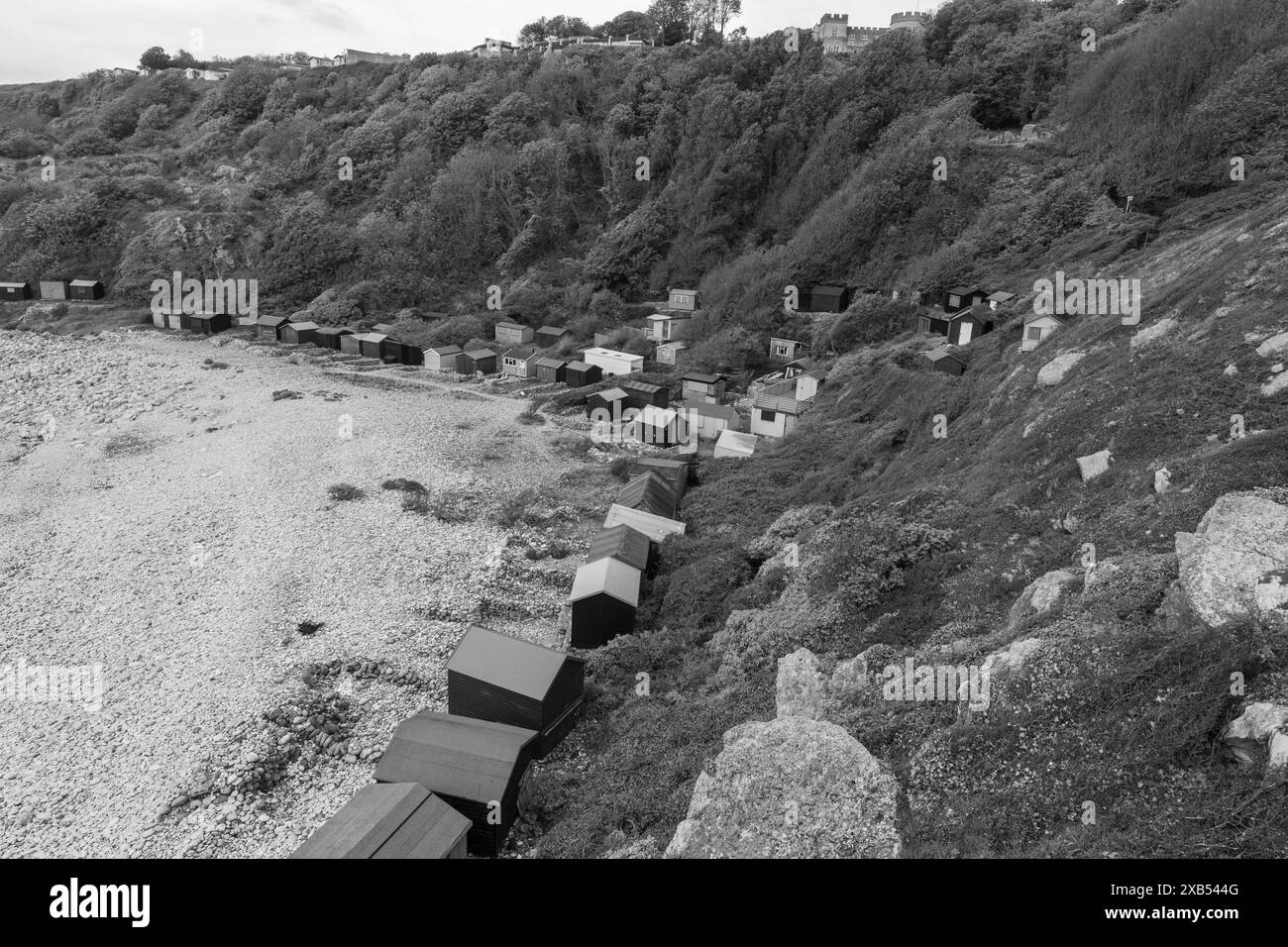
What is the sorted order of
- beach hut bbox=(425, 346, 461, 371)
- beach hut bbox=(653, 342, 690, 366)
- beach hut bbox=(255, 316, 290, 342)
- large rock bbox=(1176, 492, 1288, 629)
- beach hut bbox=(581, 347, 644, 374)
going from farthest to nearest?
beach hut bbox=(255, 316, 290, 342)
beach hut bbox=(425, 346, 461, 371)
beach hut bbox=(653, 342, 690, 366)
beach hut bbox=(581, 347, 644, 374)
large rock bbox=(1176, 492, 1288, 629)

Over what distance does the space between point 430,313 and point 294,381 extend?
17.1m

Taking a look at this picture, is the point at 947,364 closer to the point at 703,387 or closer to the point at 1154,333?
the point at 1154,333

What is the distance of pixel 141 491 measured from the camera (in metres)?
29.6

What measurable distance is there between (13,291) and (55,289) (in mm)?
3329

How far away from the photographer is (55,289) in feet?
212

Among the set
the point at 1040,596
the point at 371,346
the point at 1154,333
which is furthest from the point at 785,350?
the point at 1040,596

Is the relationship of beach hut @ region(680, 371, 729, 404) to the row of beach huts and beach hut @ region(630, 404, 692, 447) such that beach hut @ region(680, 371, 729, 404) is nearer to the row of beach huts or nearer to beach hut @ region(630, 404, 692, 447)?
beach hut @ region(630, 404, 692, 447)

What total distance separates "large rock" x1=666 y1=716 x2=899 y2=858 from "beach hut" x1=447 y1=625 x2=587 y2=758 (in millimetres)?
4757

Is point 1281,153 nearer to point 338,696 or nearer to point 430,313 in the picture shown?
point 338,696

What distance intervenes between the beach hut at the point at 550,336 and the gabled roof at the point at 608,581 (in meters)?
34.1

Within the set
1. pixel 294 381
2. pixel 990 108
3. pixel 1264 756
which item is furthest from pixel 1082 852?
pixel 990 108

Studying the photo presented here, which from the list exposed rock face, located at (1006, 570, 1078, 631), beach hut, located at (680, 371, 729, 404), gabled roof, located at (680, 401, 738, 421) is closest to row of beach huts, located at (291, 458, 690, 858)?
exposed rock face, located at (1006, 570, 1078, 631)

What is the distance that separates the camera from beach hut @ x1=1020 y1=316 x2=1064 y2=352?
29547 mm

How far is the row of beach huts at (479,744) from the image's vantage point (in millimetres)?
12430
